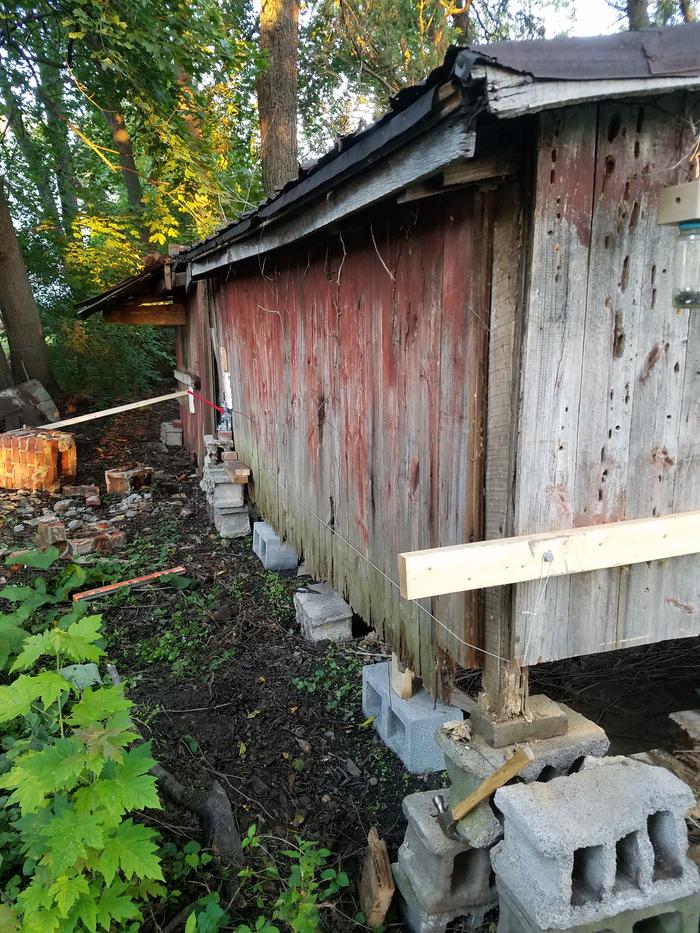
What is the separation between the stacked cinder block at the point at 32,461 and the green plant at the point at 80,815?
751 cm

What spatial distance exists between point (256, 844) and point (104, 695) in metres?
1.08

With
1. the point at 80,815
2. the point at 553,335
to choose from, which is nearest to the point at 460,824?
the point at 80,815

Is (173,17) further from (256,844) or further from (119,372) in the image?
(256,844)

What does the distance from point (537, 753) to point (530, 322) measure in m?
1.61

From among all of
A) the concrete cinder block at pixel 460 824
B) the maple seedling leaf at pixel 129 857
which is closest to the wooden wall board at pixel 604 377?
the concrete cinder block at pixel 460 824

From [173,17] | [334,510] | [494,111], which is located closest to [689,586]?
[494,111]

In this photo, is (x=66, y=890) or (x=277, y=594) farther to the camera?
(x=277, y=594)

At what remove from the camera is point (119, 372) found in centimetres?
1448

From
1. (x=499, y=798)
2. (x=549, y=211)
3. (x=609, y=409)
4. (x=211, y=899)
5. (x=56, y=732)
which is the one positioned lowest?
(x=211, y=899)

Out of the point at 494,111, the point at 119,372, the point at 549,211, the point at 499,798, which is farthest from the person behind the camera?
the point at 119,372

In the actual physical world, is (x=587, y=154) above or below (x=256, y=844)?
above

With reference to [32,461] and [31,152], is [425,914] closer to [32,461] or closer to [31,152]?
[32,461]

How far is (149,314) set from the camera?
10492 millimetres

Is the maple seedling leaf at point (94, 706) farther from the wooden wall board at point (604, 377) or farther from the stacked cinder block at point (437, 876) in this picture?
the wooden wall board at point (604, 377)
